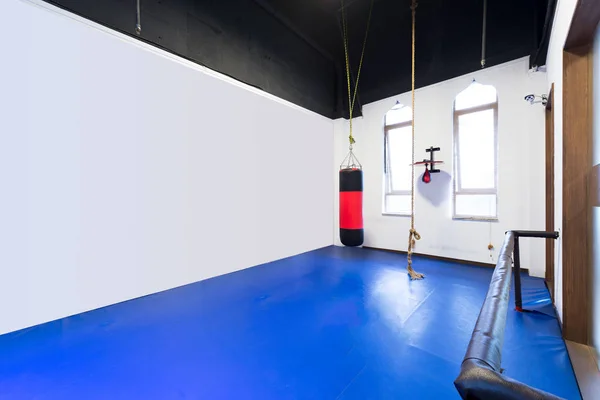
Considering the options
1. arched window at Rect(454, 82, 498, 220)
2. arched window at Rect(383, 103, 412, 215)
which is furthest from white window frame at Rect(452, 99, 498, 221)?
arched window at Rect(383, 103, 412, 215)

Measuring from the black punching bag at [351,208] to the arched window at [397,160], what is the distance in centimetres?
135

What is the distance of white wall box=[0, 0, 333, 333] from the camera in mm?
2207

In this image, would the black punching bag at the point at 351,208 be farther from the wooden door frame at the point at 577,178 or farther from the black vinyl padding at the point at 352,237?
the wooden door frame at the point at 577,178

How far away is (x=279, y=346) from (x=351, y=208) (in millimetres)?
2420

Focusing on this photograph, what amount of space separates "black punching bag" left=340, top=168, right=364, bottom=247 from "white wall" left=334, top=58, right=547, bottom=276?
4.49 ft

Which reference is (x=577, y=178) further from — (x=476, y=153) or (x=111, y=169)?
(x=111, y=169)

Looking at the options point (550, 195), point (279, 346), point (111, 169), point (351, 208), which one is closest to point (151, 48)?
point (111, 169)

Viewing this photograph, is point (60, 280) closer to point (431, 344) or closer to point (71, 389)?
point (71, 389)

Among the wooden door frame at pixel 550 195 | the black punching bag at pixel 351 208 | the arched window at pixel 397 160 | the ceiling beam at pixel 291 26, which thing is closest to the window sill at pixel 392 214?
the arched window at pixel 397 160

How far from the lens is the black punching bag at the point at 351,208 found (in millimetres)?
3963

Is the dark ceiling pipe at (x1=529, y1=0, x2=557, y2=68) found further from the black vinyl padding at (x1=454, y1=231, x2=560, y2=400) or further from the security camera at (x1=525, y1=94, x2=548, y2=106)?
the black vinyl padding at (x1=454, y1=231, x2=560, y2=400)

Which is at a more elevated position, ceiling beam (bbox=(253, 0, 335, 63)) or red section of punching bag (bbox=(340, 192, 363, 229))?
ceiling beam (bbox=(253, 0, 335, 63))

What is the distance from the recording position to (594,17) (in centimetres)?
158

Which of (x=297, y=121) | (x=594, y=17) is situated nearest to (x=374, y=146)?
(x=297, y=121)
